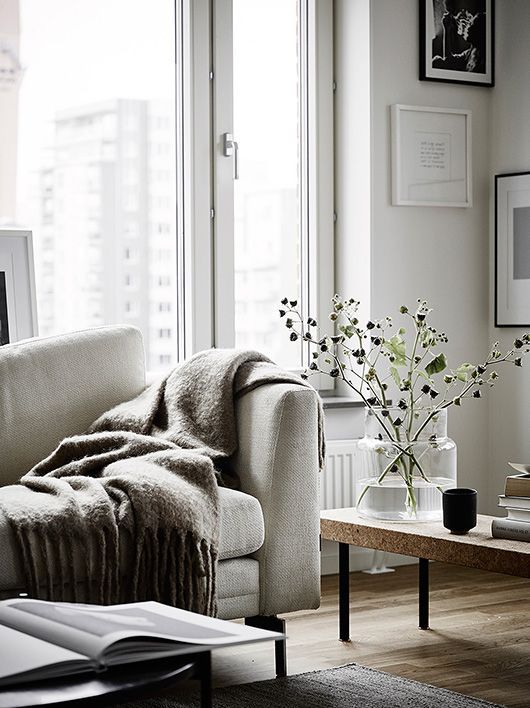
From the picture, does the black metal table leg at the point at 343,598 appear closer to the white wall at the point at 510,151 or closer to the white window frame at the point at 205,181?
the white window frame at the point at 205,181

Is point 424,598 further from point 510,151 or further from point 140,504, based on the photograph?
point 510,151

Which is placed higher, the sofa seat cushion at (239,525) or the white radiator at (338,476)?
the sofa seat cushion at (239,525)

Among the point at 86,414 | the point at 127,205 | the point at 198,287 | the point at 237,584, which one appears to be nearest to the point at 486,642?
the point at 237,584

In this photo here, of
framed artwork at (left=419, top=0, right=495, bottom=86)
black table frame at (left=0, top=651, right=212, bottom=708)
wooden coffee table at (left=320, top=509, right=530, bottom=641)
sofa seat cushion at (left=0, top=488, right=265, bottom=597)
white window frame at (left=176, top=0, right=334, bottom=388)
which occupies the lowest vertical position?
wooden coffee table at (left=320, top=509, right=530, bottom=641)

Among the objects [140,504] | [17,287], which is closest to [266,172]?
[17,287]

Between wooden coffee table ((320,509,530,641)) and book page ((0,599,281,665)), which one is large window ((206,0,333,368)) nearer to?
wooden coffee table ((320,509,530,641))

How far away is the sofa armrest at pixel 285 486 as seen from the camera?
294 centimetres

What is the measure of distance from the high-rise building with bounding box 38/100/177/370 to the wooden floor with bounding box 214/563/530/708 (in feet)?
3.80

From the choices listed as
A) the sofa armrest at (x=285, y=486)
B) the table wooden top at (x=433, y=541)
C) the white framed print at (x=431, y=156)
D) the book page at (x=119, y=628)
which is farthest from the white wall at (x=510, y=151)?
the book page at (x=119, y=628)

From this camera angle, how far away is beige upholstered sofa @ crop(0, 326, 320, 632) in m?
2.87

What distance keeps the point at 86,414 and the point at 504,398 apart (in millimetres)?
2059

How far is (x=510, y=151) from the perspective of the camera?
15.4 ft

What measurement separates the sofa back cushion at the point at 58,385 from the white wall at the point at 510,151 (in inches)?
72.4

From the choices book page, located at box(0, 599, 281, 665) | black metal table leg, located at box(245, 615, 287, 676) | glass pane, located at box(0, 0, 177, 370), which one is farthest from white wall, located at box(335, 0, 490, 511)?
book page, located at box(0, 599, 281, 665)
